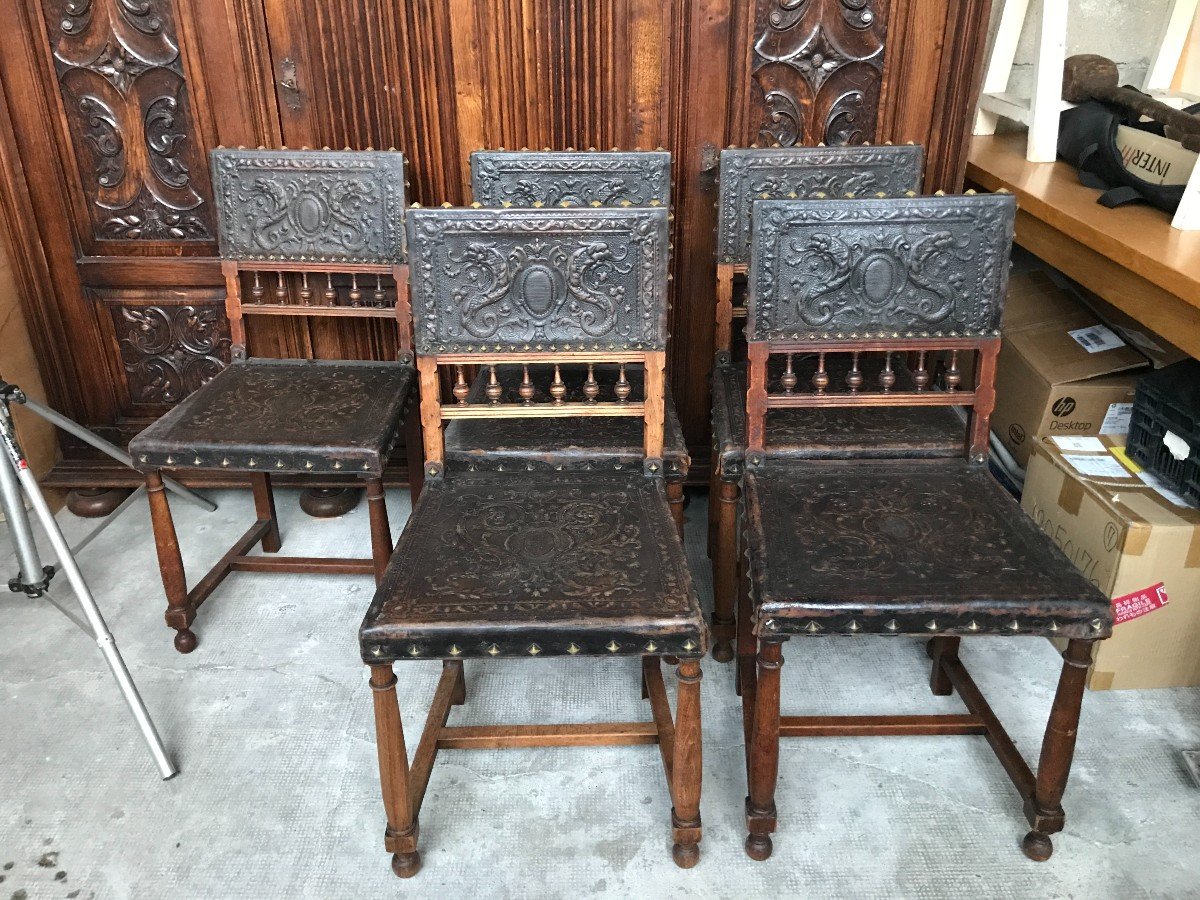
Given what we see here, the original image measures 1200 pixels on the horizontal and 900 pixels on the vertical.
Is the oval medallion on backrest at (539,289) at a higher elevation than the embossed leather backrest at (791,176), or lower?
lower

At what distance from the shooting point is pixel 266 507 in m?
2.59

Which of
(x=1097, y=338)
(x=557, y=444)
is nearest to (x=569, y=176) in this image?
(x=557, y=444)

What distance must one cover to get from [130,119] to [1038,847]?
103 inches

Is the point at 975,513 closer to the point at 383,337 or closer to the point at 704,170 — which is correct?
the point at 704,170

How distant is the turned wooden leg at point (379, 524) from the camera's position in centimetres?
209

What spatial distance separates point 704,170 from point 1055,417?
1055 millimetres

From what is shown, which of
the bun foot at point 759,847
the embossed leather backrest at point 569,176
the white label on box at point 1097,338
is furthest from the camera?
the white label on box at point 1097,338

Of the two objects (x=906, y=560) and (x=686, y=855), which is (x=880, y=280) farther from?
(x=686, y=855)

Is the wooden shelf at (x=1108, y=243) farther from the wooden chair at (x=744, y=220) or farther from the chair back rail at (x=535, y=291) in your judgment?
the chair back rail at (x=535, y=291)

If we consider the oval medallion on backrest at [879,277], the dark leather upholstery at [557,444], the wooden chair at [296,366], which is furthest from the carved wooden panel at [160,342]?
the oval medallion on backrest at [879,277]

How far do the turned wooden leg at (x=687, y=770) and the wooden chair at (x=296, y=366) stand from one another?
84 cm

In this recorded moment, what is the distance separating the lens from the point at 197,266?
8.45 feet

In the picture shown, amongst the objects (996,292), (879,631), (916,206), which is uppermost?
(916,206)

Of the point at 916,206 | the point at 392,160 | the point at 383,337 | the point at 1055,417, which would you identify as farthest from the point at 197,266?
the point at 1055,417
